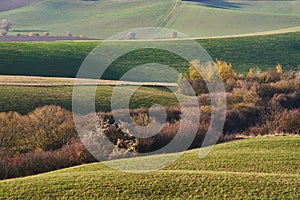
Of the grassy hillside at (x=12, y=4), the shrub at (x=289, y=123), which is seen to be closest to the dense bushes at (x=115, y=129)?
the shrub at (x=289, y=123)

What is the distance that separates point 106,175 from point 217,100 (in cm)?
2548

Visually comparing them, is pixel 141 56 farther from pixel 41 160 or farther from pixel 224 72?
pixel 41 160

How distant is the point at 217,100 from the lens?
4534cm

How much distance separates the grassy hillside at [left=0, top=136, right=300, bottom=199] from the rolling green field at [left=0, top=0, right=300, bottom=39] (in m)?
97.0

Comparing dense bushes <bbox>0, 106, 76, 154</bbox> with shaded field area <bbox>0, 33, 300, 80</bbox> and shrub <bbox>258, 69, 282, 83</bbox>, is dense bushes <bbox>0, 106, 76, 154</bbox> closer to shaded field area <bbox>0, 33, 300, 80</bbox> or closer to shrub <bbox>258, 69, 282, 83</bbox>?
shaded field area <bbox>0, 33, 300, 80</bbox>

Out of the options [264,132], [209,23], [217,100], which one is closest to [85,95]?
[217,100]

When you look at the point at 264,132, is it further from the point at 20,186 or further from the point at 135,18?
the point at 135,18

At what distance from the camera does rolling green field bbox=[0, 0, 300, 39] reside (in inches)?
5193

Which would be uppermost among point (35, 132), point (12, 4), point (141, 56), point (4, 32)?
point (12, 4)

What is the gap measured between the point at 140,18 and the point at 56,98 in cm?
11022

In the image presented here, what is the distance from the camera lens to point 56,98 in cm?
4184

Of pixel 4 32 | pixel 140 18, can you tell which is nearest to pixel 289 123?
pixel 4 32

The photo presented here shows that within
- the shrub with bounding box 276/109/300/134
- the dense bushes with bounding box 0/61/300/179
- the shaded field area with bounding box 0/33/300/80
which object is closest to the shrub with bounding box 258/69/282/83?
the dense bushes with bounding box 0/61/300/179

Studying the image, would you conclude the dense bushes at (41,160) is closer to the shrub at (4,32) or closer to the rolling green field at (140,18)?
the rolling green field at (140,18)
